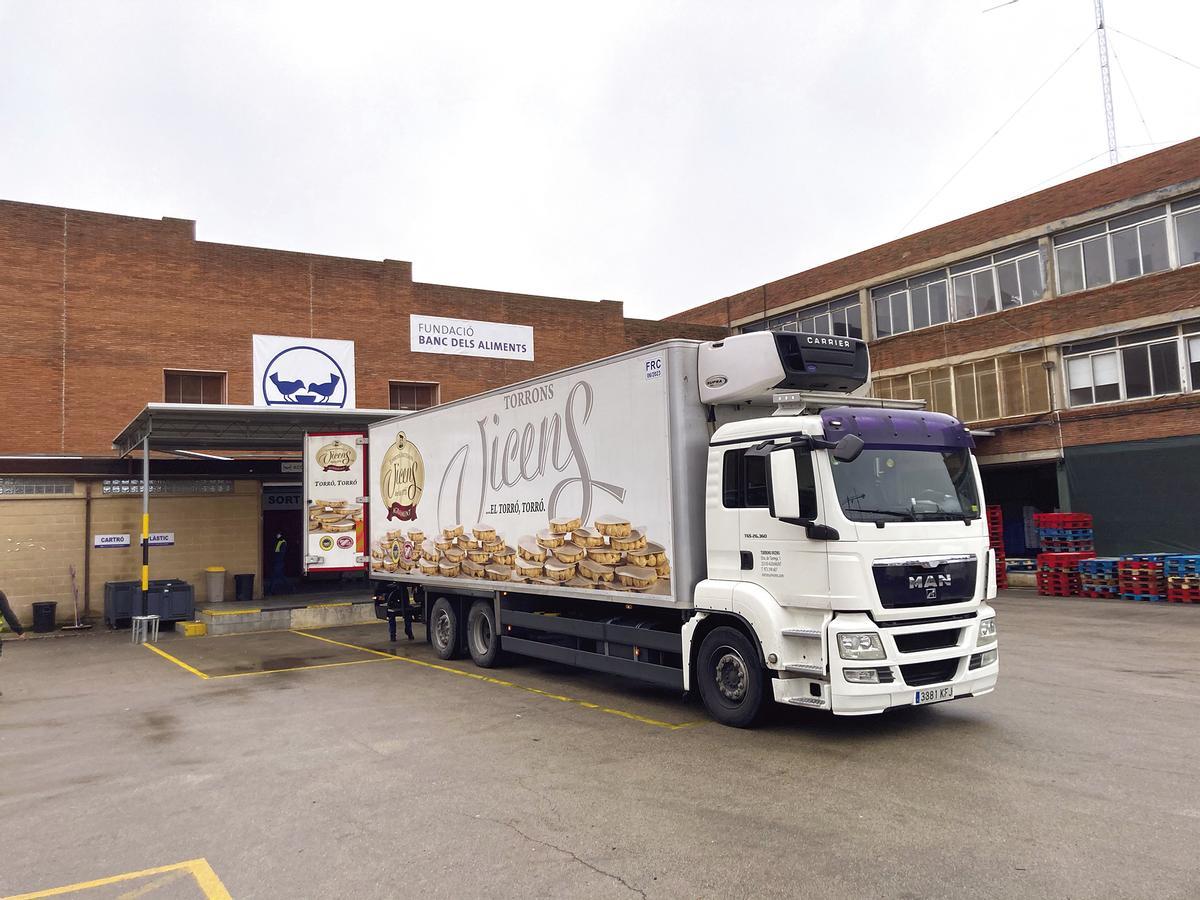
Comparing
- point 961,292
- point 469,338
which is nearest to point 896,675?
point 469,338

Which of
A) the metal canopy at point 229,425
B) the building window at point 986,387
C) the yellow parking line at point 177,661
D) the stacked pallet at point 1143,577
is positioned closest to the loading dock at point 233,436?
the metal canopy at point 229,425

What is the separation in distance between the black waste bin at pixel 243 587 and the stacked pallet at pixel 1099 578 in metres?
21.9

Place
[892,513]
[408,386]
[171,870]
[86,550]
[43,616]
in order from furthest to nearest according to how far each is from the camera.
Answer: [408,386] → [86,550] → [43,616] → [892,513] → [171,870]

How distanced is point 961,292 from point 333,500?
22.6 metres

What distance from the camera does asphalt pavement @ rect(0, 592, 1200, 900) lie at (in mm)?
4766

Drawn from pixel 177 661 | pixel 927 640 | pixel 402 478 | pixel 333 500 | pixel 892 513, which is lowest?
pixel 177 661

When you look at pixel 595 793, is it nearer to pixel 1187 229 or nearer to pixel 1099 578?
pixel 1099 578

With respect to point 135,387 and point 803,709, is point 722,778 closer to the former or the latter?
point 803,709

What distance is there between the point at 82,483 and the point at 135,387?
364cm

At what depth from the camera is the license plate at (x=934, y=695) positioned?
7270 mm

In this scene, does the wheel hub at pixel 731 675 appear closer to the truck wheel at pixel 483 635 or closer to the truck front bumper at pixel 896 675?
the truck front bumper at pixel 896 675

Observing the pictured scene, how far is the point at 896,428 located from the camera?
310 inches

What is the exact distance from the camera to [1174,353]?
2359 centimetres

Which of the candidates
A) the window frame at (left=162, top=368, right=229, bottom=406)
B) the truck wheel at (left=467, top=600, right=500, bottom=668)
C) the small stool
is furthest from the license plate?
the window frame at (left=162, top=368, right=229, bottom=406)
